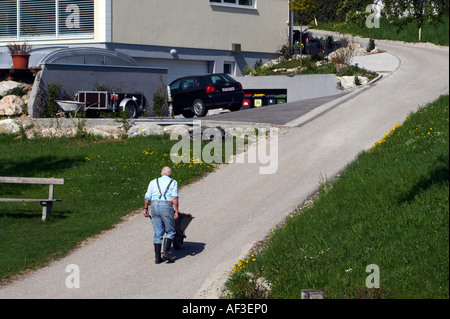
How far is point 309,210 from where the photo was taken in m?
12.6

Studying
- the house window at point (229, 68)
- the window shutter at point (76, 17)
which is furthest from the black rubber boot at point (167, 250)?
the house window at point (229, 68)

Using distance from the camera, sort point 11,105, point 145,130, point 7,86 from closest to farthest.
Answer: point 145,130, point 11,105, point 7,86

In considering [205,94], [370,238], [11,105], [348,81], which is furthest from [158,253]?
[348,81]

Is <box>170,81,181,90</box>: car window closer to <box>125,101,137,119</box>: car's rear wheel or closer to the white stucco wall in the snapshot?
<box>125,101,137,119</box>: car's rear wheel

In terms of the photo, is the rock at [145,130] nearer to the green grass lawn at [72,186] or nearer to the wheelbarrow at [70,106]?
the green grass lawn at [72,186]

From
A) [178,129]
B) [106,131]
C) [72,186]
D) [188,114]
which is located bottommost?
[72,186]

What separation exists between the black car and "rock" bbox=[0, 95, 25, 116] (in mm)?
5993

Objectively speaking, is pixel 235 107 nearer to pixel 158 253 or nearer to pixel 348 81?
pixel 348 81

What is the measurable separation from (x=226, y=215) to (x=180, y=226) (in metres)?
2.19

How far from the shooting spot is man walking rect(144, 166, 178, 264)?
11781mm

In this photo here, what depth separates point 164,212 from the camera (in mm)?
11781

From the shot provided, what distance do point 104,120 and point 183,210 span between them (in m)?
9.74
